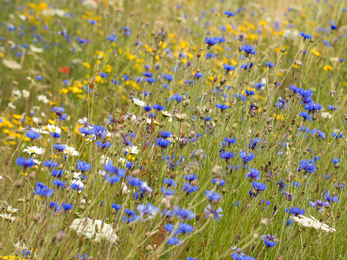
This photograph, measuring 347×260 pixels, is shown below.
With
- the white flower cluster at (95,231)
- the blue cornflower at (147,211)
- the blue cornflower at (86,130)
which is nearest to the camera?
the blue cornflower at (147,211)

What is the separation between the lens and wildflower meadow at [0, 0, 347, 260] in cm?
164

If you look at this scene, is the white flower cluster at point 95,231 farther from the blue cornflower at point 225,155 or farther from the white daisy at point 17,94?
Answer: the white daisy at point 17,94

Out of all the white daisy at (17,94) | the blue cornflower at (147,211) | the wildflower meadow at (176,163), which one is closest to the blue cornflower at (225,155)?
the wildflower meadow at (176,163)

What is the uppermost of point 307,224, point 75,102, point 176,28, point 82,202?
point 176,28

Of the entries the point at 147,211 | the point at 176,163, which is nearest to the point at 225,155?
the point at 176,163

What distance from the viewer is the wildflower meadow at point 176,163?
1642 millimetres

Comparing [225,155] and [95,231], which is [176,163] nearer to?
[225,155]

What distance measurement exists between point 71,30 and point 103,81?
2608 millimetres

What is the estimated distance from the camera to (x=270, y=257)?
6.71 ft

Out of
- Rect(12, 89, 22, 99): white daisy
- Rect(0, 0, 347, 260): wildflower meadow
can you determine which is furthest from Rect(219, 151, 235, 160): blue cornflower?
Rect(12, 89, 22, 99): white daisy

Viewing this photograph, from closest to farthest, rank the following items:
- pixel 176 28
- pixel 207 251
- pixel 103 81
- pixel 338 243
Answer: pixel 207 251, pixel 338 243, pixel 103 81, pixel 176 28

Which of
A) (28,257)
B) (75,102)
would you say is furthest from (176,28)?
(28,257)

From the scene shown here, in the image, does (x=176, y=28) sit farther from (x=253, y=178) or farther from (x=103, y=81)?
(x=253, y=178)

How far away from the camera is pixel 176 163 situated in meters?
2.26
